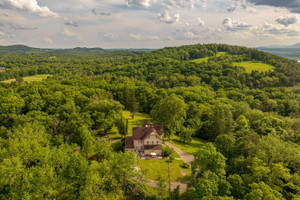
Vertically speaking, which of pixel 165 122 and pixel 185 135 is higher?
pixel 165 122

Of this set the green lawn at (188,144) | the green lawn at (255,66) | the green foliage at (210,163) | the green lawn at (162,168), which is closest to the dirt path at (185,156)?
the green lawn at (188,144)

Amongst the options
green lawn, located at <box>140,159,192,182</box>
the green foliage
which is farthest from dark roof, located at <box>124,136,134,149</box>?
the green foliage

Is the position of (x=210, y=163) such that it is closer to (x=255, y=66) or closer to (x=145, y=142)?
(x=145, y=142)

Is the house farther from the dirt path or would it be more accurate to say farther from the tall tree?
the tall tree

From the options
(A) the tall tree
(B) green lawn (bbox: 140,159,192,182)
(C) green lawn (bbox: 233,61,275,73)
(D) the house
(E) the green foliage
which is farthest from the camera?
(C) green lawn (bbox: 233,61,275,73)

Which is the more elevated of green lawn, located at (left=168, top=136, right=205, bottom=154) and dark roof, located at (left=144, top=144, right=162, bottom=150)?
dark roof, located at (left=144, top=144, right=162, bottom=150)

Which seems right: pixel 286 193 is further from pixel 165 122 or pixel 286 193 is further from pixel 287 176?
pixel 165 122

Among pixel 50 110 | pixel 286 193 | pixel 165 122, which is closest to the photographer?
pixel 286 193

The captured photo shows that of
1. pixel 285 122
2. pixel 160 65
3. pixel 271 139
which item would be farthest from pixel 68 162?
pixel 160 65
